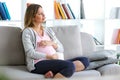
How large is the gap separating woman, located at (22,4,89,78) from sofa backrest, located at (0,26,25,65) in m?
0.15

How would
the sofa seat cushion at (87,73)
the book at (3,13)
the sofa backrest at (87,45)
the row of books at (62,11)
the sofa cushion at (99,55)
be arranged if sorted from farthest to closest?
the row of books at (62,11)
the book at (3,13)
the sofa backrest at (87,45)
the sofa cushion at (99,55)
the sofa seat cushion at (87,73)

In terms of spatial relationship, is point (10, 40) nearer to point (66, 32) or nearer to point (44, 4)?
point (66, 32)

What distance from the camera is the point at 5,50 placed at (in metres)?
2.53

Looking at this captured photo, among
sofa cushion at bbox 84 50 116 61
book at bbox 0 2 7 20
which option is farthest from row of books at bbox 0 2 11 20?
sofa cushion at bbox 84 50 116 61

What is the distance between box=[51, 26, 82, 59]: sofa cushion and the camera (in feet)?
8.75

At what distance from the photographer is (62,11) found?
13.4 ft

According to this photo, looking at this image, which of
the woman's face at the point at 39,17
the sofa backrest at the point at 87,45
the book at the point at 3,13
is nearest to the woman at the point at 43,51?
the woman's face at the point at 39,17

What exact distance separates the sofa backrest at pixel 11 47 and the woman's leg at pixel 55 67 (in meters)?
0.31

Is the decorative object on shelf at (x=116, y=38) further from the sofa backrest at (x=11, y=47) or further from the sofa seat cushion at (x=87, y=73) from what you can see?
the sofa backrest at (x=11, y=47)

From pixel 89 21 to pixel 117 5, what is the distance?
1.70ft

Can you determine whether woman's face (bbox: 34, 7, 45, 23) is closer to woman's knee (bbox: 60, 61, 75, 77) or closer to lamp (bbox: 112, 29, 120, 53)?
woman's knee (bbox: 60, 61, 75, 77)

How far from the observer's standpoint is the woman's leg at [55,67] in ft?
7.31

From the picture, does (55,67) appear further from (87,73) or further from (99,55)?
(99,55)

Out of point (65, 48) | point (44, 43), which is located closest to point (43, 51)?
point (44, 43)
